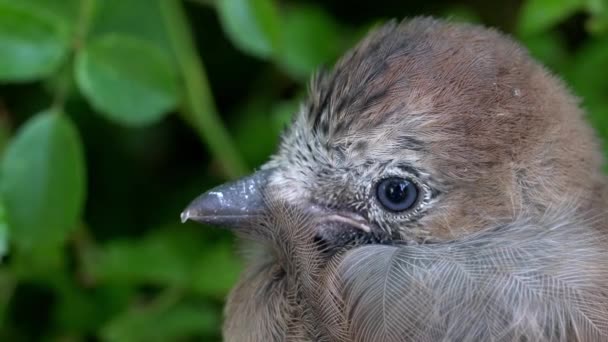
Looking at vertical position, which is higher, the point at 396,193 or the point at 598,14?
the point at 598,14

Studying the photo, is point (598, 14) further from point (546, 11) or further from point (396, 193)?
point (396, 193)

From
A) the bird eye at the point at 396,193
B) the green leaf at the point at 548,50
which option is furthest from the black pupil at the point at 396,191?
the green leaf at the point at 548,50

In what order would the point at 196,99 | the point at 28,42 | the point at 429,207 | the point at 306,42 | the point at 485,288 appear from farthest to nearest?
the point at 306,42 < the point at 196,99 < the point at 28,42 < the point at 429,207 < the point at 485,288

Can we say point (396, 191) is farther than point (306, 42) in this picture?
No

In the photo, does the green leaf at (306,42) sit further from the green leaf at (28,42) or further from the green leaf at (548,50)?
the green leaf at (28,42)

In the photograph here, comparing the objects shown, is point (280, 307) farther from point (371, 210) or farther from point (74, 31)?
point (74, 31)

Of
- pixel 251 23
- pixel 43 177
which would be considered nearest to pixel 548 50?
pixel 251 23
